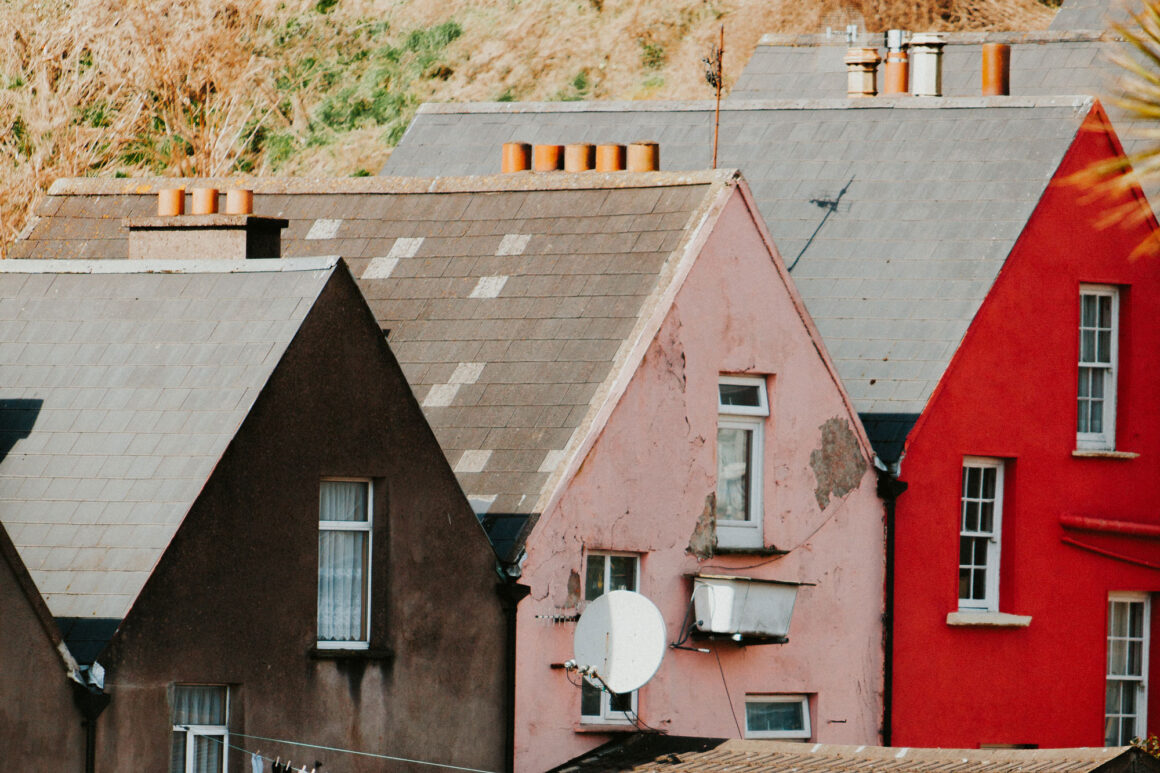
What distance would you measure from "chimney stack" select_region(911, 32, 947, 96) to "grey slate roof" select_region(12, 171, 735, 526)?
31.3 ft

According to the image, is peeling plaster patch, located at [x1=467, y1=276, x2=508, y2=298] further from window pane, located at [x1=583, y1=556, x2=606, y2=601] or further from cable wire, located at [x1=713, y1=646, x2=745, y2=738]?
cable wire, located at [x1=713, y1=646, x2=745, y2=738]

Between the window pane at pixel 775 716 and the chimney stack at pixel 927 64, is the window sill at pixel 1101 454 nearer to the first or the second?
the window pane at pixel 775 716

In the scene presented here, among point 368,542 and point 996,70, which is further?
point 996,70

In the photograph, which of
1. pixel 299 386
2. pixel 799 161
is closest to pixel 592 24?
pixel 799 161

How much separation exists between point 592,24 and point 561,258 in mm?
30649

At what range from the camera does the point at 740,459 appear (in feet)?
81.5

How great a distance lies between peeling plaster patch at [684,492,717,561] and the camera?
24.0m

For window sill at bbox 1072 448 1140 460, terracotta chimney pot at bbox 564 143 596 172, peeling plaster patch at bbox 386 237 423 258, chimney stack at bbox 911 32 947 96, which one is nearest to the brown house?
peeling plaster patch at bbox 386 237 423 258

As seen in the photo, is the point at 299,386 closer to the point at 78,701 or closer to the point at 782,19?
the point at 78,701

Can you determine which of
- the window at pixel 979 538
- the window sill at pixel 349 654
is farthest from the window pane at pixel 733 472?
the window sill at pixel 349 654

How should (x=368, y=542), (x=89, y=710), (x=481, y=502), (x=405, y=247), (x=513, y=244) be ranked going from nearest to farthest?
(x=89, y=710)
(x=368, y=542)
(x=481, y=502)
(x=513, y=244)
(x=405, y=247)

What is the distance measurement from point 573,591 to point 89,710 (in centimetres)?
591

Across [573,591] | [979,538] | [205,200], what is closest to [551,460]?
[573,591]

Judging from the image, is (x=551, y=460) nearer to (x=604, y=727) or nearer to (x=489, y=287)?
(x=604, y=727)
